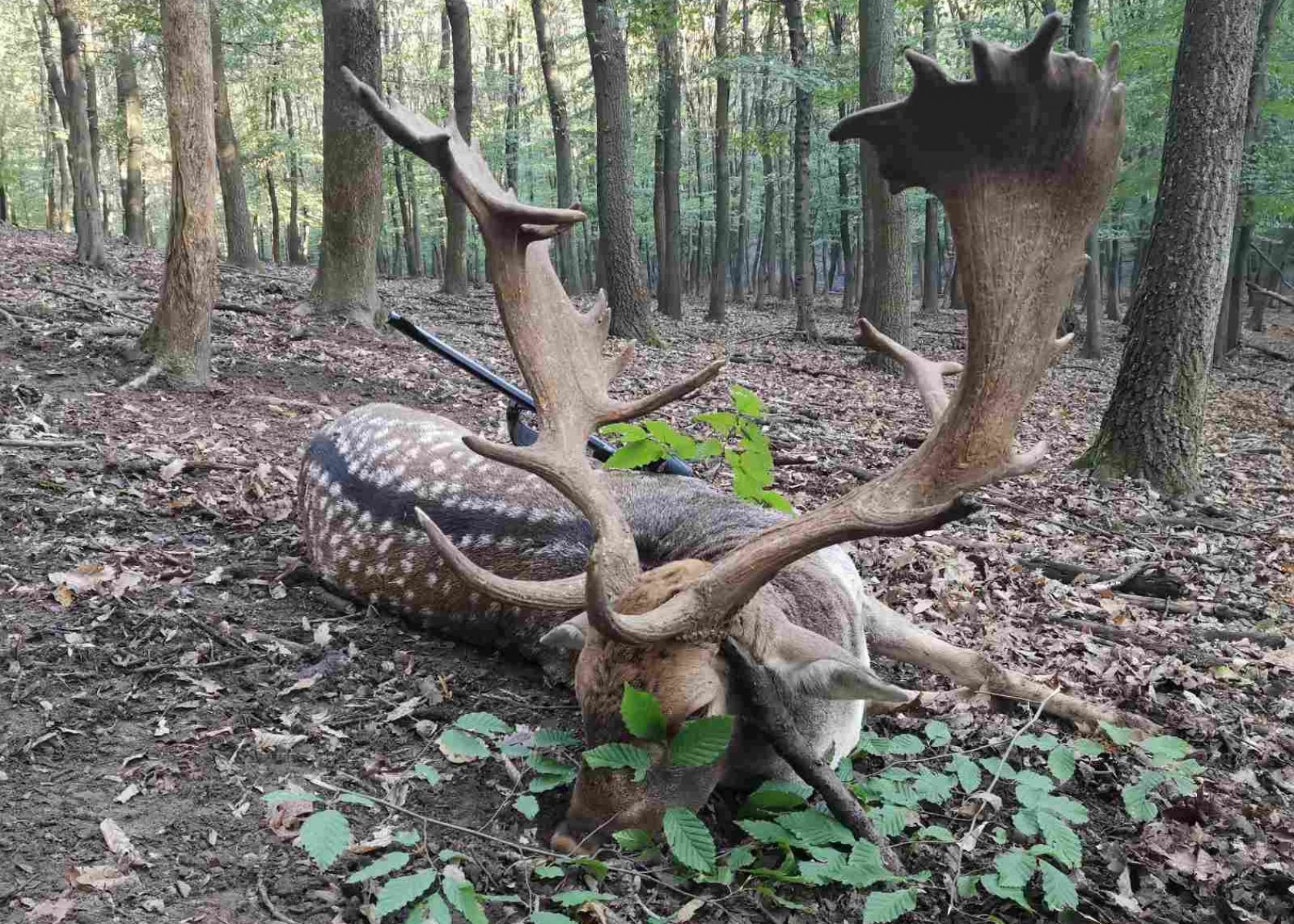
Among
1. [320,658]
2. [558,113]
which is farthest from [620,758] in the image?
[558,113]

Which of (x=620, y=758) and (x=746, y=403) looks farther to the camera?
(x=746, y=403)

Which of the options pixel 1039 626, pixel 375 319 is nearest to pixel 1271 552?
pixel 1039 626

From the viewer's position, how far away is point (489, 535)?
13.0 ft

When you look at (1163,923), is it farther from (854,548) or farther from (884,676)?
(854,548)

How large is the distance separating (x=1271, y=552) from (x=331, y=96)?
386 inches

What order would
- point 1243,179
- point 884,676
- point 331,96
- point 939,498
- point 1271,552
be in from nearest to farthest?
point 939,498 → point 884,676 → point 1271,552 → point 331,96 → point 1243,179

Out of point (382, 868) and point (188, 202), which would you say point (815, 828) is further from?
point (188, 202)

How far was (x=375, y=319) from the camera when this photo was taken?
10.8 meters

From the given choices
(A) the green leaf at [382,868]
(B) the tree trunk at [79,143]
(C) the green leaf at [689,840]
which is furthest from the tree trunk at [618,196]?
(A) the green leaf at [382,868]

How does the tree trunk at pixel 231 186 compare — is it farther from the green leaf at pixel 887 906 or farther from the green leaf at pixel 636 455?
the green leaf at pixel 887 906

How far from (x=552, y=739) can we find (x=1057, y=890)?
152 cm

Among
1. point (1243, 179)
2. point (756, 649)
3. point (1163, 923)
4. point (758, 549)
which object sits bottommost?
point (1163, 923)

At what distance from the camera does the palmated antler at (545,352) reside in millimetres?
2957

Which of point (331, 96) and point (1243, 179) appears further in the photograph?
point (1243, 179)
